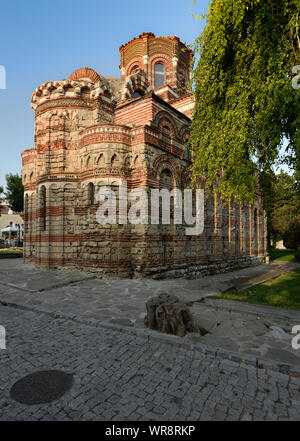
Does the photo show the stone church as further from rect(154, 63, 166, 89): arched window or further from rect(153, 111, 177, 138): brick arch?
rect(154, 63, 166, 89): arched window

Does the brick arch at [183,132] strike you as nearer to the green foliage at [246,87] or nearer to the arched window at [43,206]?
the green foliage at [246,87]

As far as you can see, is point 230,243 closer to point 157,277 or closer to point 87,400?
point 157,277

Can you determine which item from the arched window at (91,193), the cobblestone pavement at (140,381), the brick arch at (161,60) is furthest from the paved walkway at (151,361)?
the brick arch at (161,60)

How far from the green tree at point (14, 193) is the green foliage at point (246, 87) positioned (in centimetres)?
2561

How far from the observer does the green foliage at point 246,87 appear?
5668 mm

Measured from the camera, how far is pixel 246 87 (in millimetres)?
6324

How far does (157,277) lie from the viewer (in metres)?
10.4

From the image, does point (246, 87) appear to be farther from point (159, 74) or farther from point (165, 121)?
point (159, 74)

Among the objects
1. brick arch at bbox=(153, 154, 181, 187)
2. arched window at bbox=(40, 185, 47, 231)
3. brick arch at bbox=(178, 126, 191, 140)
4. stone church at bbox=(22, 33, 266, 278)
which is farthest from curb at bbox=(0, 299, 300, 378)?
brick arch at bbox=(178, 126, 191, 140)

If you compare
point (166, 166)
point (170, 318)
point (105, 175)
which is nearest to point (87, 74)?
point (105, 175)

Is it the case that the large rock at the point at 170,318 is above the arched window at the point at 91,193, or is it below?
below

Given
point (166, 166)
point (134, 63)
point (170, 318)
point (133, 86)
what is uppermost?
point (134, 63)

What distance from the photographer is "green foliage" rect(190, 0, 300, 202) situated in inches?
223

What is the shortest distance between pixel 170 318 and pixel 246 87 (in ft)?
19.9
